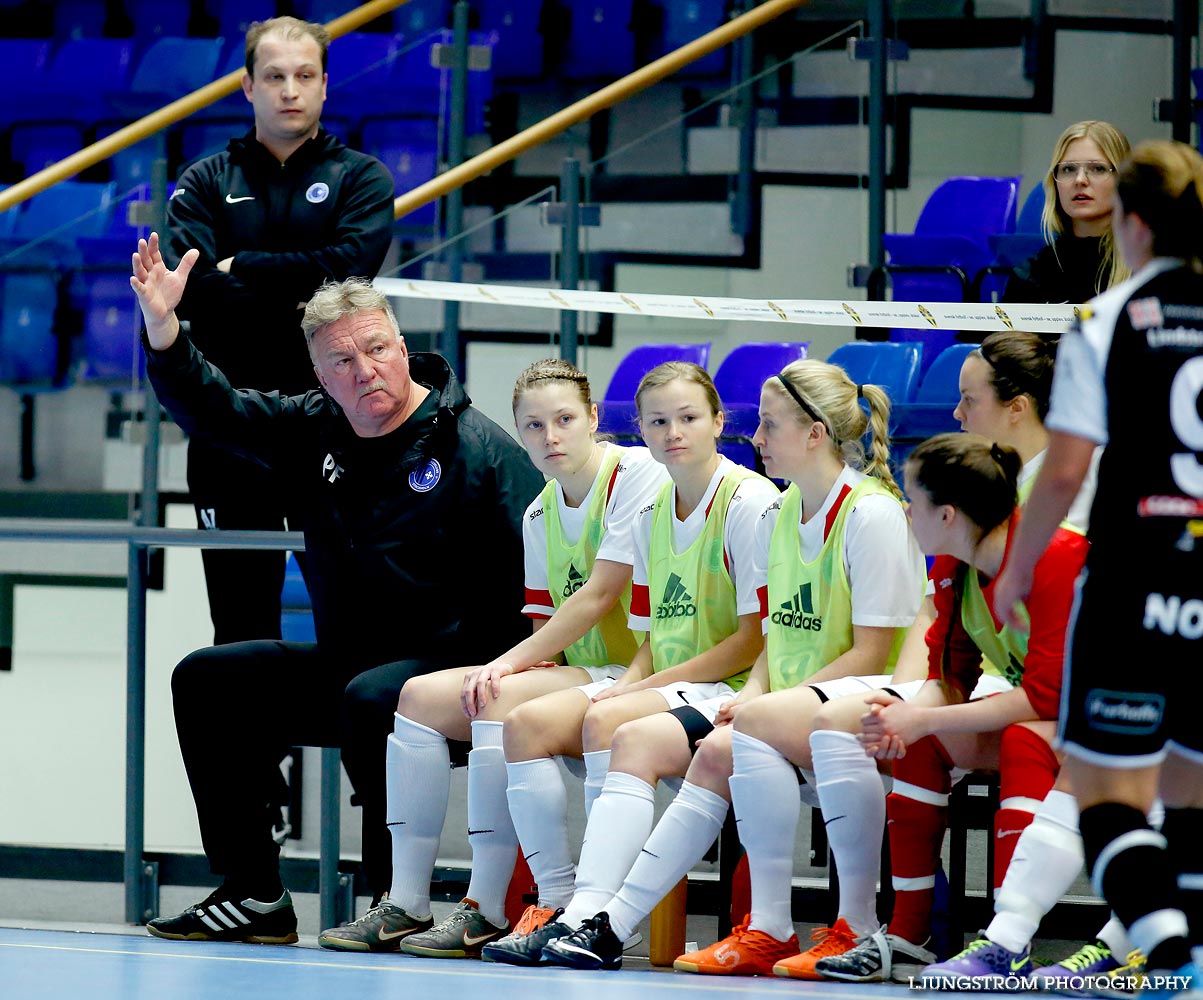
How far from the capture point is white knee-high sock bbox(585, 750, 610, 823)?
381 cm

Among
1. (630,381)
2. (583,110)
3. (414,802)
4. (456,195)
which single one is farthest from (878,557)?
(583,110)

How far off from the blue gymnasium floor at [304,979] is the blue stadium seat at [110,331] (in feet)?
6.47

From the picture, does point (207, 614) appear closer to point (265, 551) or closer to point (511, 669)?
point (265, 551)

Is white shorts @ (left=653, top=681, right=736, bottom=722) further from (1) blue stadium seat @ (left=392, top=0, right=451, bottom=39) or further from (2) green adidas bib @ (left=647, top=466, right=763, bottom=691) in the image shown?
(1) blue stadium seat @ (left=392, top=0, right=451, bottom=39)

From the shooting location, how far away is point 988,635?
3562 mm

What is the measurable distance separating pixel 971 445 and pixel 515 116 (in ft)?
12.7

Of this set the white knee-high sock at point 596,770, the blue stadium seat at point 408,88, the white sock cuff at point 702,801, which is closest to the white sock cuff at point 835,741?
the white sock cuff at point 702,801

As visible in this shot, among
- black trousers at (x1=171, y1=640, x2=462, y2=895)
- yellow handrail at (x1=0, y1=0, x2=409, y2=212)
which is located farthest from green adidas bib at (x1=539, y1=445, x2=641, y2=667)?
yellow handrail at (x1=0, y1=0, x2=409, y2=212)

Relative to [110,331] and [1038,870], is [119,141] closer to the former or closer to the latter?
[110,331]

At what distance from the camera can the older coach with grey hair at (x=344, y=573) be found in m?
4.16

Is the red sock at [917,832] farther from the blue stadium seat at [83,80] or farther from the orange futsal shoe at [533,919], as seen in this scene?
the blue stadium seat at [83,80]

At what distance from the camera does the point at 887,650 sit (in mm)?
3762

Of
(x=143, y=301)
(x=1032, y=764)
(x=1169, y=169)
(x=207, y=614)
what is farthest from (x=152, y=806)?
(x=1169, y=169)

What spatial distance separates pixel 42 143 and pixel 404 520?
5.10 m
